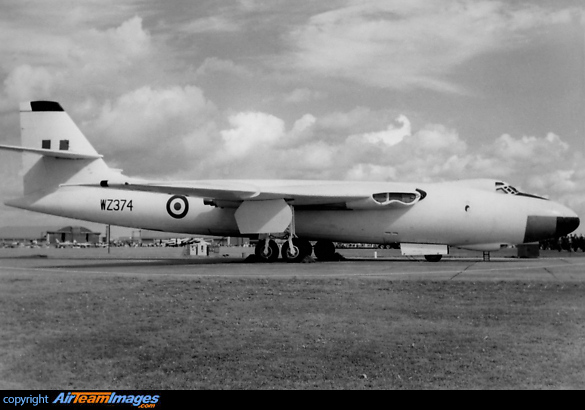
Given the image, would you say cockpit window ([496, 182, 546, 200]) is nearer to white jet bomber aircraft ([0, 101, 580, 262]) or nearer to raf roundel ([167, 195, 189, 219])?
white jet bomber aircraft ([0, 101, 580, 262])

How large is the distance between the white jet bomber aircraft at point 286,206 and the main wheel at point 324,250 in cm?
4

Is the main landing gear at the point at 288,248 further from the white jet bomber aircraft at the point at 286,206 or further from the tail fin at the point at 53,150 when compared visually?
the tail fin at the point at 53,150

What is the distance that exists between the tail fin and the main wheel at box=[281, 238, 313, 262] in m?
8.05

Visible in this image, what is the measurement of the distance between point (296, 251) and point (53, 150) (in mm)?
10345

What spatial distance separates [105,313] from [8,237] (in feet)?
336

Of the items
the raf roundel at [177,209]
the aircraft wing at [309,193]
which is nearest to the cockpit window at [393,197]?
the aircraft wing at [309,193]

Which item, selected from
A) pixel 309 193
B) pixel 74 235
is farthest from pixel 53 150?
pixel 74 235

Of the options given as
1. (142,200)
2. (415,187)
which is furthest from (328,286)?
(142,200)

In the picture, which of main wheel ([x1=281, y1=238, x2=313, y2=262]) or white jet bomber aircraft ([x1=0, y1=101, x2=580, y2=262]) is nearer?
white jet bomber aircraft ([x1=0, y1=101, x2=580, y2=262])

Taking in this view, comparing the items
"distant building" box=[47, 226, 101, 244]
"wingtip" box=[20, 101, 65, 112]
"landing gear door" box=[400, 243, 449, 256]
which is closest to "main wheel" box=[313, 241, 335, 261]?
"landing gear door" box=[400, 243, 449, 256]

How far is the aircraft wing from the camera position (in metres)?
19.5

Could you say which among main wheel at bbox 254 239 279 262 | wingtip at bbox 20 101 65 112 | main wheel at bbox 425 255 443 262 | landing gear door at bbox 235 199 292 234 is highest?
wingtip at bbox 20 101 65 112

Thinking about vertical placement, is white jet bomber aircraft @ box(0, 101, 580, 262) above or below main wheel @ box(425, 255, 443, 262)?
above
